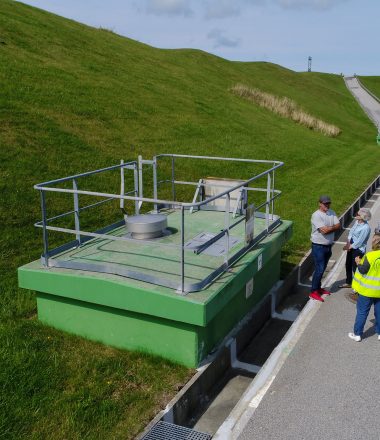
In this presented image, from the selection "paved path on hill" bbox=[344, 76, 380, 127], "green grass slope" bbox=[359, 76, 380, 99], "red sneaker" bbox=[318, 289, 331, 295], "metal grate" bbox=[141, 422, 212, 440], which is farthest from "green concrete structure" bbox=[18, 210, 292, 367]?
"green grass slope" bbox=[359, 76, 380, 99]

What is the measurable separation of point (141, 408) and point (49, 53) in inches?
744

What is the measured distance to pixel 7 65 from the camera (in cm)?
1655

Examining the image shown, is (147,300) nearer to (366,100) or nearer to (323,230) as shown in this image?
(323,230)

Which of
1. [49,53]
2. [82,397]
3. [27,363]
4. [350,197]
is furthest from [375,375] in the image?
[49,53]

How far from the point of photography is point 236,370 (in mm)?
6387

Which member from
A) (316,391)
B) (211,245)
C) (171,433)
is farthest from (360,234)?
(171,433)

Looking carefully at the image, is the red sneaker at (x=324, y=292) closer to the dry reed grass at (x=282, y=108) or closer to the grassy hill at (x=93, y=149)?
the grassy hill at (x=93, y=149)

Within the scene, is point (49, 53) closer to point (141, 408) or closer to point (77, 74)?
point (77, 74)

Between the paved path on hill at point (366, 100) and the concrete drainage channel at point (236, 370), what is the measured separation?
45766mm

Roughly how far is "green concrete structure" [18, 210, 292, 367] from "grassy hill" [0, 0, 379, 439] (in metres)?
0.22

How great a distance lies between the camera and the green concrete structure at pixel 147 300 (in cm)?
565

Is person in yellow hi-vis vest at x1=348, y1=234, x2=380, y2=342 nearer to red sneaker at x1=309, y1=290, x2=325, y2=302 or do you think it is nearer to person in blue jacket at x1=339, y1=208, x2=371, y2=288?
person in blue jacket at x1=339, y1=208, x2=371, y2=288

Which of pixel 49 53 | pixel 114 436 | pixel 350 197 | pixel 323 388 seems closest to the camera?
pixel 114 436

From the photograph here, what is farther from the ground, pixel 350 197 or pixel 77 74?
pixel 77 74
